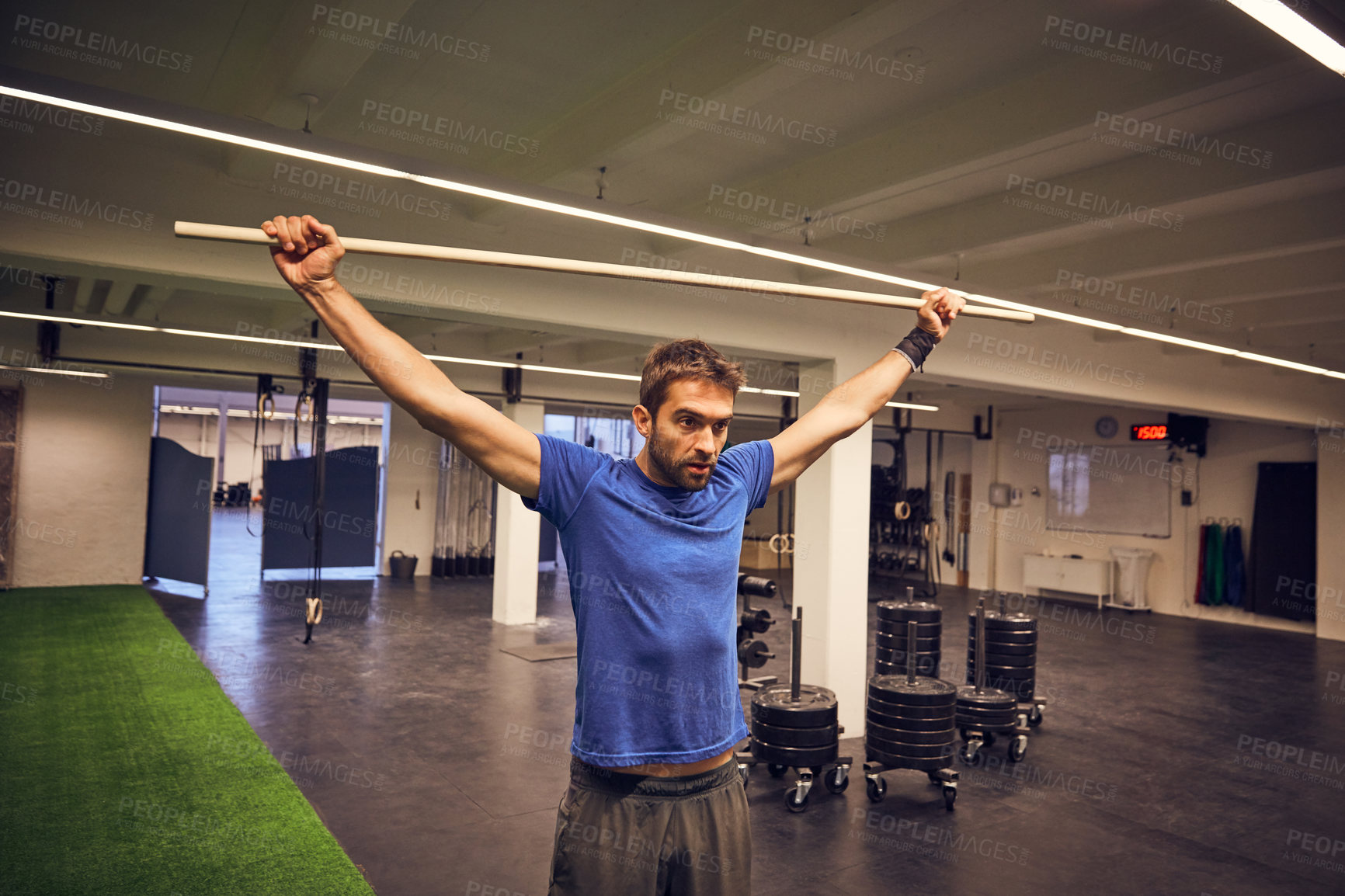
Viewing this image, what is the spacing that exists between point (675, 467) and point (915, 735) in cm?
344

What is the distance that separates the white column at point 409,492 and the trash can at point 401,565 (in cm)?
17

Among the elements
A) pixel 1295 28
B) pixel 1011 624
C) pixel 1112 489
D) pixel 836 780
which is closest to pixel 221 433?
pixel 1112 489

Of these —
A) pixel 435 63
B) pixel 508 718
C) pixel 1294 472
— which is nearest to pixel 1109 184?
pixel 435 63

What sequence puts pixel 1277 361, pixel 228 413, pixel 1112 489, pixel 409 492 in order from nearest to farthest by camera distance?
pixel 1277 361
pixel 1112 489
pixel 409 492
pixel 228 413

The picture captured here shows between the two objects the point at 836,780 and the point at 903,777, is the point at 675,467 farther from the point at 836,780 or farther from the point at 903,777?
the point at 903,777

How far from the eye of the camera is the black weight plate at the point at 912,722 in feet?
14.1

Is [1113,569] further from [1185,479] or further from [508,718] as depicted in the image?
[508,718]

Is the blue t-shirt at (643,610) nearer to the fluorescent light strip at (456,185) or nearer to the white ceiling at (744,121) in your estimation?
the fluorescent light strip at (456,185)

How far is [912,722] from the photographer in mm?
4316

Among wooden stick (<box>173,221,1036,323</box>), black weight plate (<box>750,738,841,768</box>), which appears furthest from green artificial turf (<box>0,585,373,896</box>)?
wooden stick (<box>173,221,1036,323</box>)

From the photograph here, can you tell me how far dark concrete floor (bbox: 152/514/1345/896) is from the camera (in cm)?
354

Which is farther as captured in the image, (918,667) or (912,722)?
(918,667)

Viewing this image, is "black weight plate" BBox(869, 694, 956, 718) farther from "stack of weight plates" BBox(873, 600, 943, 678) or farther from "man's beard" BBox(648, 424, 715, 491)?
"man's beard" BBox(648, 424, 715, 491)

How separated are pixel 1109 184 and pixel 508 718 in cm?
478
